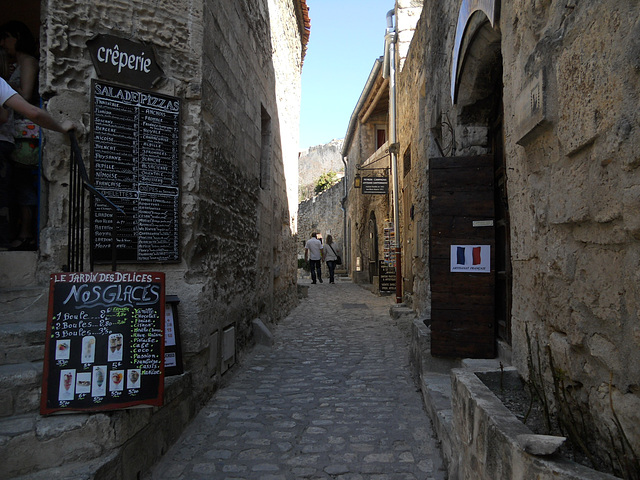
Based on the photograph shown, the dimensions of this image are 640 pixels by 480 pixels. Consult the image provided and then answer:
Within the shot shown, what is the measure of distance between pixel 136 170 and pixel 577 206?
2705 millimetres

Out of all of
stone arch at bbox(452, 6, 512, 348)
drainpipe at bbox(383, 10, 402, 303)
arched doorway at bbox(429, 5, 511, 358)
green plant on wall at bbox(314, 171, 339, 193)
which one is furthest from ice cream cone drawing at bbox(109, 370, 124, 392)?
green plant on wall at bbox(314, 171, 339, 193)

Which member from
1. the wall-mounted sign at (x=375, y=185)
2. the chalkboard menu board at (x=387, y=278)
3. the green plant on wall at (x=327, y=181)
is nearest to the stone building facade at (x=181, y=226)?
the chalkboard menu board at (x=387, y=278)

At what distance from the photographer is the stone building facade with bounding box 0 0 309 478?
2254mm

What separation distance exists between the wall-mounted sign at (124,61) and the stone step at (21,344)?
1713 millimetres

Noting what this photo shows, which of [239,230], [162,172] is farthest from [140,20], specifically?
[239,230]

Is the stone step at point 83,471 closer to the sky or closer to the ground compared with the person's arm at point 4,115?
closer to the ground

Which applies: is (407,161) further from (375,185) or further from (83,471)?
(83,471)

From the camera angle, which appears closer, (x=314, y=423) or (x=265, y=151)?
(x=314, y=423)

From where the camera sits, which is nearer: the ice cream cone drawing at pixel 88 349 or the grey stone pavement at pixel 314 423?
the ice cream cone drawing at pixel 88 349

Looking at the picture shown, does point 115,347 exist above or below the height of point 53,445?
above

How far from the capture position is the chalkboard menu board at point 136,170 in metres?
3.13

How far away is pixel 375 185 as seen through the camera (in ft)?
37.3

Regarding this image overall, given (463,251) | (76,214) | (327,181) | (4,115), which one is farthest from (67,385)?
(327,181)

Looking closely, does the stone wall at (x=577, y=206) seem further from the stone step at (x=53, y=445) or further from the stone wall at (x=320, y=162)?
the stone wall at (x=320, y=162)
